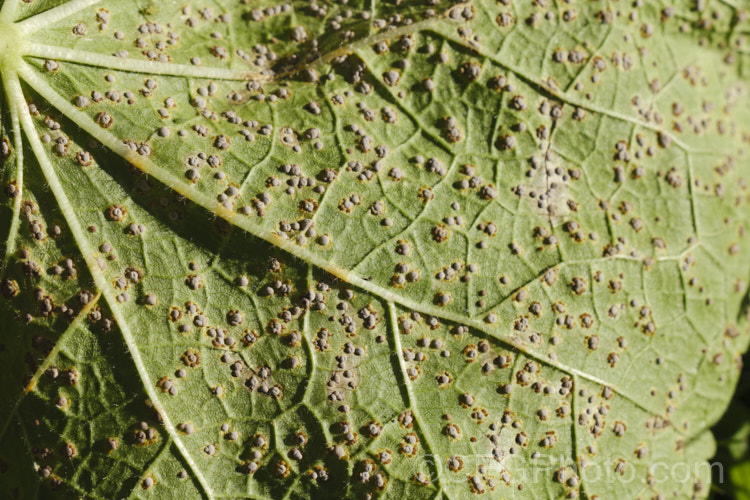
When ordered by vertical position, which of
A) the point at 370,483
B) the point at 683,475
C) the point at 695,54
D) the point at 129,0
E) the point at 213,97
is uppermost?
the point at 129,0

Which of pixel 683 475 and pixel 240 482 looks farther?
pixel 683 475

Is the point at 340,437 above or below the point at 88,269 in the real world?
below

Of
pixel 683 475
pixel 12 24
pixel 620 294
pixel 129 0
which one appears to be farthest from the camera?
pixel 683 475

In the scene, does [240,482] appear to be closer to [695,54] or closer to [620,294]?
[620,294]

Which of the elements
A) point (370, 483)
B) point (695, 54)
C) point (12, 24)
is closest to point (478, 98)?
point (695, 54)

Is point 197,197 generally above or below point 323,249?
above

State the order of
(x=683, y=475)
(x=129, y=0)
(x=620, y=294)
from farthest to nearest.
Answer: (x=683, y=475)
(x=620, y=294)
(x=129, y=0)

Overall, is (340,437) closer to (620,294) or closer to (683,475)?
(620,294)
